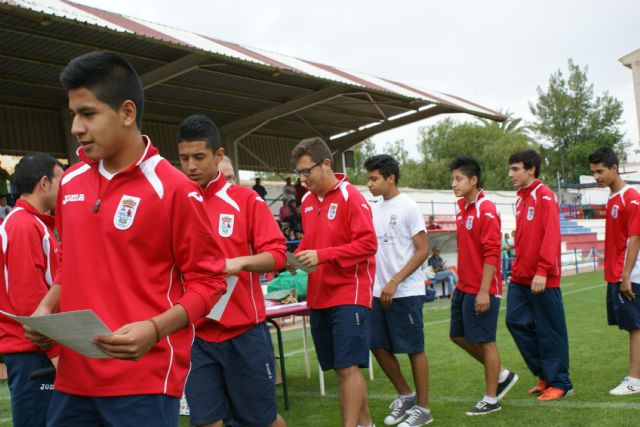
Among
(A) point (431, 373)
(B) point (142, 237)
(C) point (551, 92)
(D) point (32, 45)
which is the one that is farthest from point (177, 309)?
(C) point (551, 92)

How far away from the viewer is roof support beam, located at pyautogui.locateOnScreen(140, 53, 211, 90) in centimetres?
1773

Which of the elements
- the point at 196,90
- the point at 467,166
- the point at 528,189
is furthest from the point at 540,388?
the point at 196,90

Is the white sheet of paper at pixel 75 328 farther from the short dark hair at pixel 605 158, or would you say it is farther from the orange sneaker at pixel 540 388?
the short dark hair at pixel 605 158

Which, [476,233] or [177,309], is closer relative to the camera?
[177,309]

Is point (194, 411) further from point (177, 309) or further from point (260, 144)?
point (260, 144)

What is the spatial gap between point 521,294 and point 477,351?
0.70 meters

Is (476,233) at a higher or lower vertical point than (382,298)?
higher

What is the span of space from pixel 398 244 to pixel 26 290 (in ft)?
10.6

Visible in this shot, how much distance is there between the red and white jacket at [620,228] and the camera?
6.91 metres

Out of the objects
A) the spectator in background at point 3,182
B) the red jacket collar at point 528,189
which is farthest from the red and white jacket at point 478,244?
the spectator in background at point 3,182

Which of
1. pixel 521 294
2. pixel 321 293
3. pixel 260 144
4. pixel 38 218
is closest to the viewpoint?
pixel 38 218

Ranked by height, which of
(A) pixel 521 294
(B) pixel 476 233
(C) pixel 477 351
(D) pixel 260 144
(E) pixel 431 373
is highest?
(D) pixel 260 144

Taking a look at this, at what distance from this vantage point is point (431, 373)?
28.8ft

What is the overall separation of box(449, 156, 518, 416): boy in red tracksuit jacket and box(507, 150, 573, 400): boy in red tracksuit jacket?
394 mm
